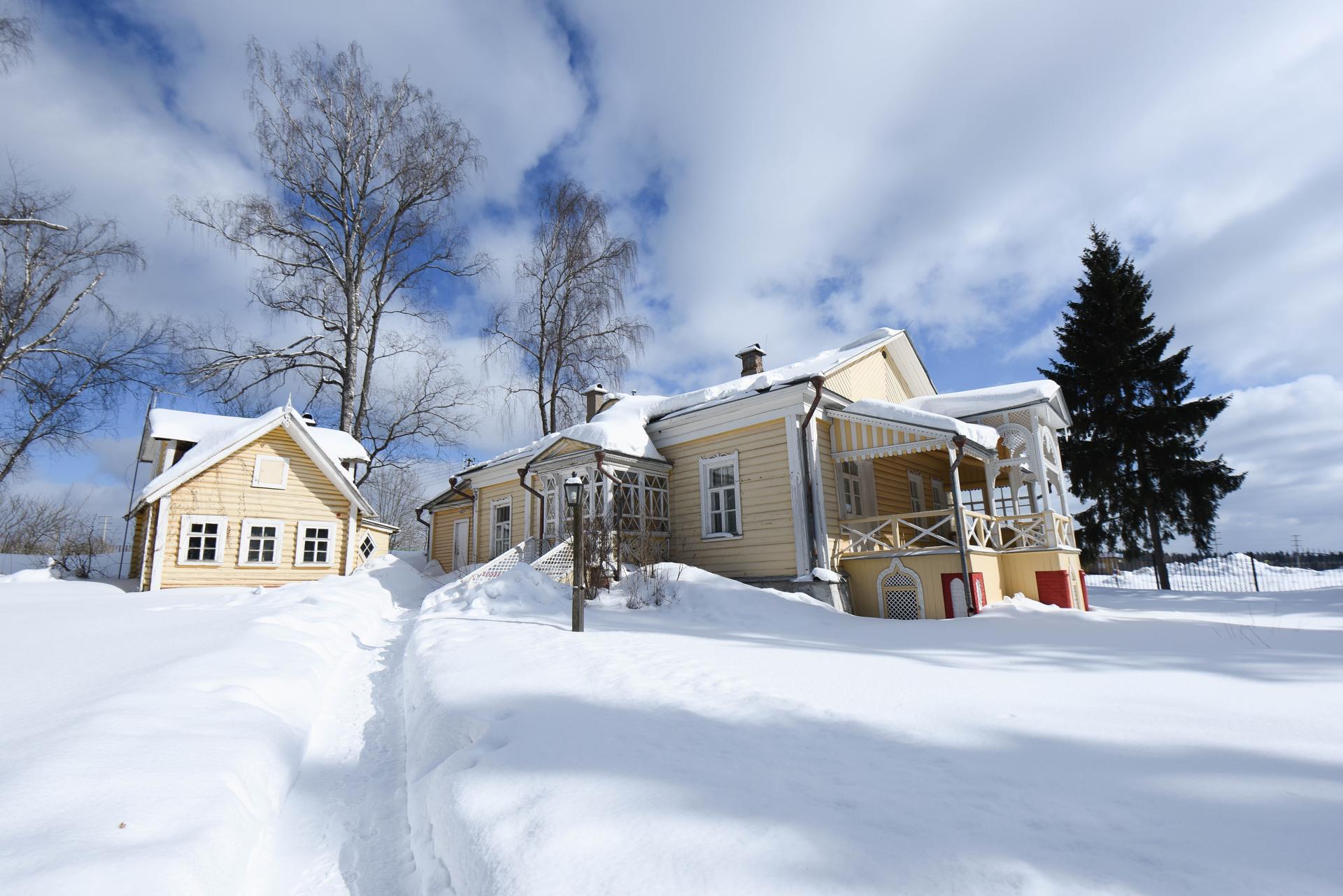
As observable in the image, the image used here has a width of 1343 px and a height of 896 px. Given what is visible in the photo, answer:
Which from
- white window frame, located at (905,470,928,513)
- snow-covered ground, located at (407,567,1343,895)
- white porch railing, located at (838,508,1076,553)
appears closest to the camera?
snow-covered ground, located at (407,567,1343,895)

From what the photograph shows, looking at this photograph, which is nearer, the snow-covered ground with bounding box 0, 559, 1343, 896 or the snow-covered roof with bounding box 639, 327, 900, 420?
the snow-covered ground with bounding box 0, 559, 1343, 896

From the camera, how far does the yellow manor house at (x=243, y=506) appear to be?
15133 millimetres

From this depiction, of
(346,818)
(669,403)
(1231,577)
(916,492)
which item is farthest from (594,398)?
(1231,577)

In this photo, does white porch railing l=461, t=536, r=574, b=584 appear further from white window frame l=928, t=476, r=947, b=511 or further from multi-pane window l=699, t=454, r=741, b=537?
white window frame l=928, t=476, r=947, b=511

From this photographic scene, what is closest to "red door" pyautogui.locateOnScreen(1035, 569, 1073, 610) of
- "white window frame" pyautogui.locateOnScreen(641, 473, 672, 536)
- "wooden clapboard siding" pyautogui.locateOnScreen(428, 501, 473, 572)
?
"white window frame" pyautogui.locateOnScreen(641, 473, 672, 536)

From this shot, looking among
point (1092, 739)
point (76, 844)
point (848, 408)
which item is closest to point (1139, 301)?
point (848, 408)

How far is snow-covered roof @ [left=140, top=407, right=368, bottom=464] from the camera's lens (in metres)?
17.5

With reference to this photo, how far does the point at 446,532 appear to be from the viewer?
20.9 meters

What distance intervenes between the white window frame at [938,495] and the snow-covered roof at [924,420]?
4.60 meters

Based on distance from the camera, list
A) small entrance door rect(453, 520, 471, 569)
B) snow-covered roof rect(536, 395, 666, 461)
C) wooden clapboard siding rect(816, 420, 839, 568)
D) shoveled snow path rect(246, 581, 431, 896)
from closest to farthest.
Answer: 1. shoveled snow path rect(246, 581, 431, 896)
2. wooden clapboard siding rect(816, 420, 839, 568)
3. snow-covered roof rect(536, 395, 666, 461)
4. small entrance door rect(453, 520, 471, 569)

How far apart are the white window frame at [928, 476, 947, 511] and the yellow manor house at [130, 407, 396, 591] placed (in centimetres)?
1612

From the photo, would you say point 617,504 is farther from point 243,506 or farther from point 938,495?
point 243,506

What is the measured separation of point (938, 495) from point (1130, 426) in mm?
7369

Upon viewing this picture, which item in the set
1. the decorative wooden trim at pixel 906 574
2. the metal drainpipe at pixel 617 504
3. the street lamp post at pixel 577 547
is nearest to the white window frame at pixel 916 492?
the decorative wooden trim at pixel 906 574
